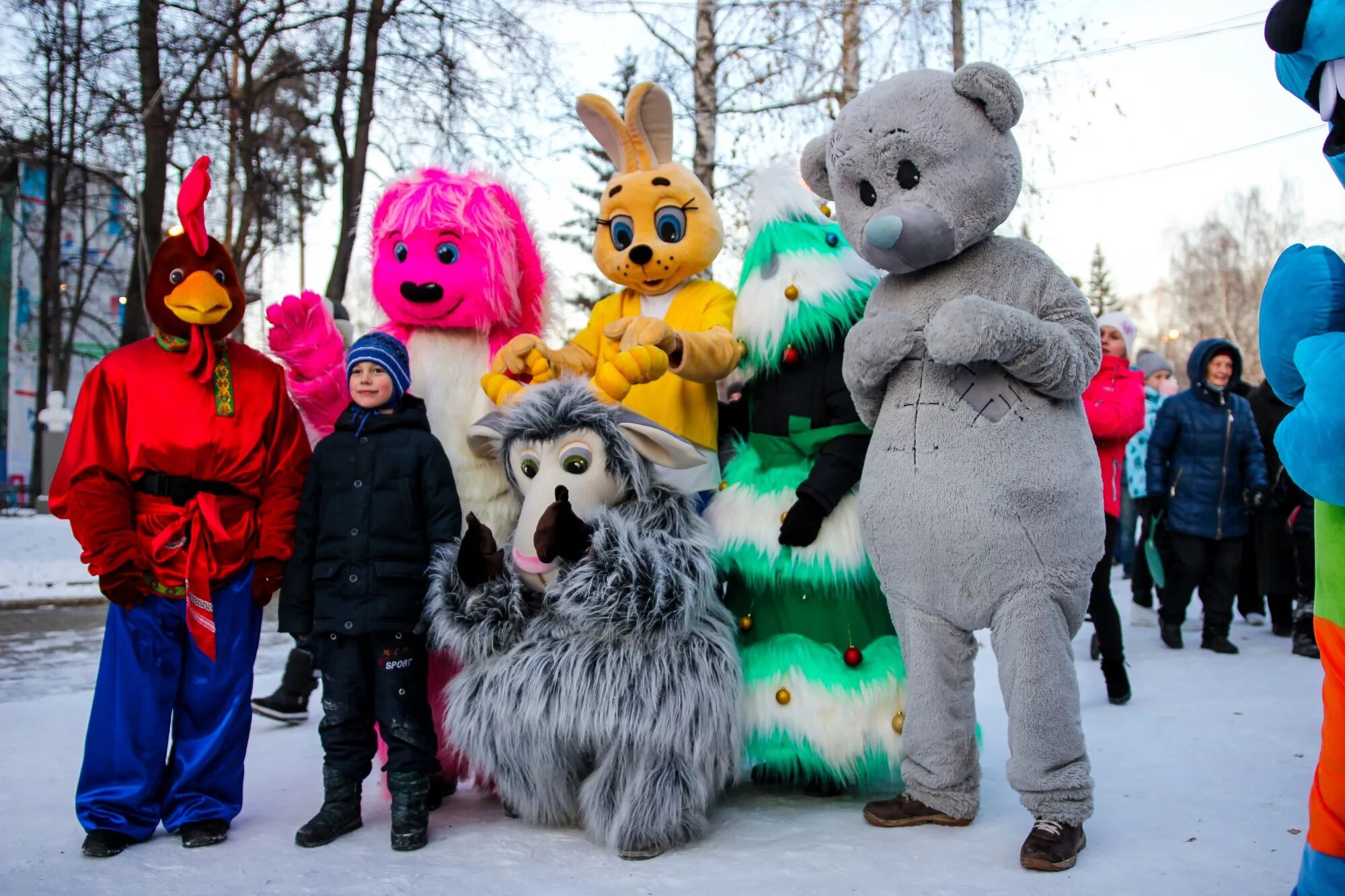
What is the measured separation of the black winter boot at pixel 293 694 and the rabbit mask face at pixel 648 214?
2390mm

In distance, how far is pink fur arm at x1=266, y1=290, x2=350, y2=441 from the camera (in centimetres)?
360

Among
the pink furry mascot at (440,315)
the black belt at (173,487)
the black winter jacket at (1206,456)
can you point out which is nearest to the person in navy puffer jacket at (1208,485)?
the black winter jacket at (1206,456)

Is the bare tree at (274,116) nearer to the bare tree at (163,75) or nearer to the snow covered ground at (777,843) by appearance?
the bare tree at (163,75)

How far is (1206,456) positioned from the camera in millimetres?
6008

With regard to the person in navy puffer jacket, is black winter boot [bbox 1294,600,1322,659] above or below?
below

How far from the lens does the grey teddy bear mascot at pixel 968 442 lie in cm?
269

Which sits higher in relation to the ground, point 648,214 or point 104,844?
point 648,214

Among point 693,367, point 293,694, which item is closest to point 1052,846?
point 693,367

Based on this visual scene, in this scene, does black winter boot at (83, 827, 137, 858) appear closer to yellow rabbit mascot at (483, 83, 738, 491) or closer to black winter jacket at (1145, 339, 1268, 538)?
yellow rabbit mascot at (483, 83, 738, 491)

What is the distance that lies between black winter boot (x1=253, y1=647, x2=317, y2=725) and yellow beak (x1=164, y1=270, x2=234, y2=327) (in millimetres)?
1967

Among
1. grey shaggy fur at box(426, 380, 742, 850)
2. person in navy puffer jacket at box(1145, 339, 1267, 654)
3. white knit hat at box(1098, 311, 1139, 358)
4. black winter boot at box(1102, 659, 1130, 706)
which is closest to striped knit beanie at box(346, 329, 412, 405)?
grey shaggy fur at box(426, 380, 742, 850)

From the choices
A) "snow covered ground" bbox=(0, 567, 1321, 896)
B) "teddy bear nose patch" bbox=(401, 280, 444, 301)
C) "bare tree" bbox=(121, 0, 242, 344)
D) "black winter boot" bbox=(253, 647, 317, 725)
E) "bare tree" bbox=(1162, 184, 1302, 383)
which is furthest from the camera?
"bare tree" bbox=(1162, 184, 1302, 383)

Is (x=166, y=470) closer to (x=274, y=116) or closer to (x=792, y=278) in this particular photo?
(x=792, y=278)

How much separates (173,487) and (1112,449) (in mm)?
4164
